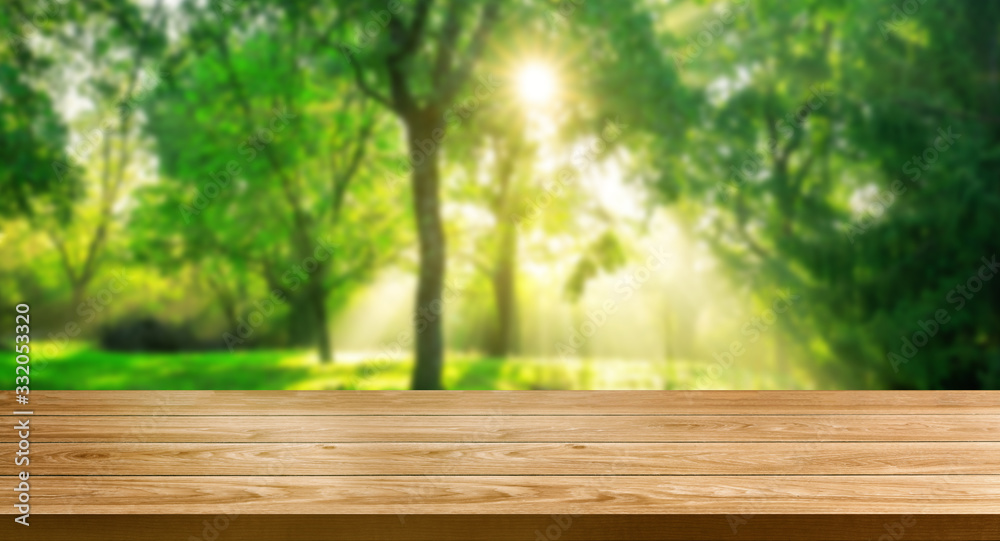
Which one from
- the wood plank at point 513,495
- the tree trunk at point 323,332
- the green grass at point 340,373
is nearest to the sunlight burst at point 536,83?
the green grass at point 340,373

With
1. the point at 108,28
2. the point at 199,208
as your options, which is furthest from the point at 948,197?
the point at 108,28

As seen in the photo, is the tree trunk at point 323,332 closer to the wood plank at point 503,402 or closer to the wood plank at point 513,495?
the wood plank at point 503,402

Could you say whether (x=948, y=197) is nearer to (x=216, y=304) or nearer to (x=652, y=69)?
(x=652, y=69)

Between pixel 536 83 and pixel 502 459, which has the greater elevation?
pixel 536 83

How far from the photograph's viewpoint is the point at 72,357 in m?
4.99

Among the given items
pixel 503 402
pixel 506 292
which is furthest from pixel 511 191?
pixel 503 402

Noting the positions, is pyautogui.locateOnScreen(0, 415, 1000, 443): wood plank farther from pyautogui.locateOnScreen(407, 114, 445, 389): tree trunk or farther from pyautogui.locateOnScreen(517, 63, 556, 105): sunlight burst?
pyautogui.locateOnScreen(517, 63, 556, 105): sunlight burst

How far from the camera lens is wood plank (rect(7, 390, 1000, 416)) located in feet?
5.66

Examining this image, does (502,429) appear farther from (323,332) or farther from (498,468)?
(323,332)

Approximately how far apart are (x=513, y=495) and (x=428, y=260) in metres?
2.85

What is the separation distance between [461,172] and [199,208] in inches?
82.5

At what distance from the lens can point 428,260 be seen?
13.3 feet

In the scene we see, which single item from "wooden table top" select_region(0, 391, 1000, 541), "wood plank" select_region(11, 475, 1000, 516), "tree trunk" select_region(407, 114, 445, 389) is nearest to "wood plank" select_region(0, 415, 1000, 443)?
"wooden table top" select_region(0, 391, 1000, 541)

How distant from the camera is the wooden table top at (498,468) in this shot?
1.22 m
